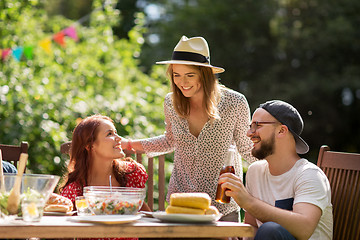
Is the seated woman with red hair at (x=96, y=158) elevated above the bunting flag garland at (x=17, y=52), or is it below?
below

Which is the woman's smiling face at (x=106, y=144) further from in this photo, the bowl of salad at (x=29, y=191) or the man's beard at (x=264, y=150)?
the bowl of salad at (x=29, y=191)

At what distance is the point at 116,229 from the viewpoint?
2111 mm

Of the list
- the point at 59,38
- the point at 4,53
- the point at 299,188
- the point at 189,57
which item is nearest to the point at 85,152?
the point at 189,57

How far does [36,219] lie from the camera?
2129mm

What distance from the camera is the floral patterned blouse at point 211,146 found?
135 inches

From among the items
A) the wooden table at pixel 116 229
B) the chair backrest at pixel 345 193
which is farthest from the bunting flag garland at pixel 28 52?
the wooden table at pixel 116 229

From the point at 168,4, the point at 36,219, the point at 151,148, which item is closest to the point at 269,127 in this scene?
the point at 151,148

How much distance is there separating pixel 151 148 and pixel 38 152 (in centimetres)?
150

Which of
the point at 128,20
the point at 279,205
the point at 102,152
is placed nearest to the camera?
the point at 279,205

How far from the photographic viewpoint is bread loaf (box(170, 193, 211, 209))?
228cm

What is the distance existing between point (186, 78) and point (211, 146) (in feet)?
1.39

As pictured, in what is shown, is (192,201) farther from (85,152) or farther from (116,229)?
(85,152)

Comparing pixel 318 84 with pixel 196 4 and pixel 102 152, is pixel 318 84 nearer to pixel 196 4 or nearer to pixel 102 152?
pixel 196 4

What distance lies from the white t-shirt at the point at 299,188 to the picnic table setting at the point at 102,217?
1.97 feet
